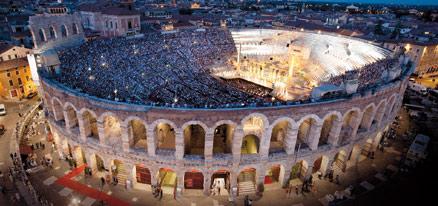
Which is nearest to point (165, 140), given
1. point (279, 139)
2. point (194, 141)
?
point (194, 141)

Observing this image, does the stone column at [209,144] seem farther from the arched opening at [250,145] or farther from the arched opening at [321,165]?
the arched opening at [321,165]

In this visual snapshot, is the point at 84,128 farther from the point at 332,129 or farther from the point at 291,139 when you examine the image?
the point at 332,129

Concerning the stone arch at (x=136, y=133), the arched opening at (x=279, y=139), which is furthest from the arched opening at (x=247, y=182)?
the stone arch at (x=136, y=133)

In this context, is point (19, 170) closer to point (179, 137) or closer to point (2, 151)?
point (2, 151)

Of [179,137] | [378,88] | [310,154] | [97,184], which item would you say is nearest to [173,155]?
[179,137]

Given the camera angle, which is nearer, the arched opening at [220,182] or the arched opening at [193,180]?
the arched opening at [193,180]

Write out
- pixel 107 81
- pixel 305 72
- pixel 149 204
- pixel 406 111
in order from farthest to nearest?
pixel 305 72, pixel 406 111, pixel 107 81, pixel 149 204
